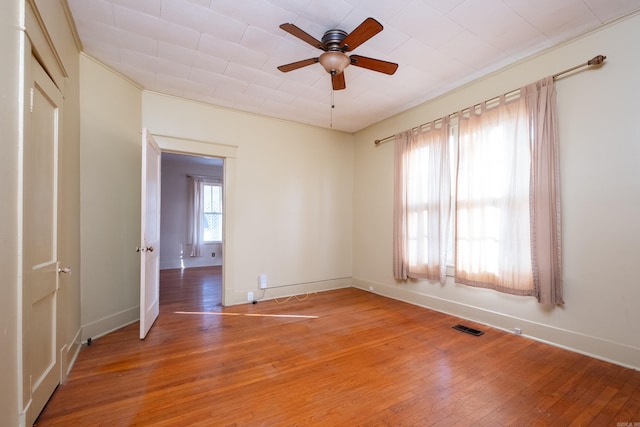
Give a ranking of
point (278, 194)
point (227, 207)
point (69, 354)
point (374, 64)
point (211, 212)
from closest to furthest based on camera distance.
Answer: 1. point (69, 354)
2. point (374, 64)
3. point (227, 207)
4. point (278, 194)
5. point (211, 212)

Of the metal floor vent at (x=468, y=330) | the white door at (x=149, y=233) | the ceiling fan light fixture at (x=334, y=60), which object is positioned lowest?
the metal floor vent at (x=468, y=330)

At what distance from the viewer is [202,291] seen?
4.80 meters

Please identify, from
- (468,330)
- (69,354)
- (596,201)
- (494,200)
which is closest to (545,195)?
(596,201)

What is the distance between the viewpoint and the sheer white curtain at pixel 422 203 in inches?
140

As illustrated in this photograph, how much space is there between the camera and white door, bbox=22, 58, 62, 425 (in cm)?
145

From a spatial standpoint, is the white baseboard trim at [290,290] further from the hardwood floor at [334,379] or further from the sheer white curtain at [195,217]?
the sheer white curtain at [195,217]

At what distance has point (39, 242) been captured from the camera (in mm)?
1673

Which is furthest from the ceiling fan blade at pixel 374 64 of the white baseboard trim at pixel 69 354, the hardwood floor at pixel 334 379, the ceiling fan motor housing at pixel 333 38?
the white baseboard trim at pixel 69 354

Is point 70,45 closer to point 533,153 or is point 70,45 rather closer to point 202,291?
point 202,291

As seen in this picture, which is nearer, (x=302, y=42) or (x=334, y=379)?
(x=334, y=379)

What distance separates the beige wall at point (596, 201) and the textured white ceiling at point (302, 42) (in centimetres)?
23

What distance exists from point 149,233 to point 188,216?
4.84 m

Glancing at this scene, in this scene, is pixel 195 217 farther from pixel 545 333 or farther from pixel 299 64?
pixel 545 333

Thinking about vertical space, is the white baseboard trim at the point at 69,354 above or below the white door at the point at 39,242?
below
